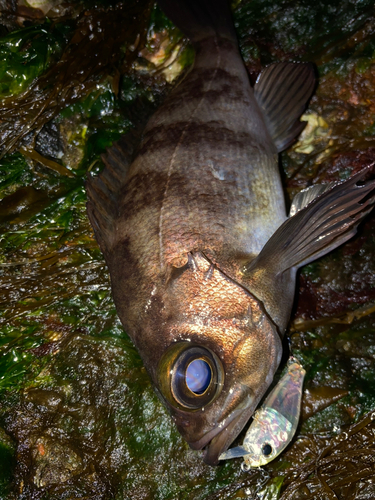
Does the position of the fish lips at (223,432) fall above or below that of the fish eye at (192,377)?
below

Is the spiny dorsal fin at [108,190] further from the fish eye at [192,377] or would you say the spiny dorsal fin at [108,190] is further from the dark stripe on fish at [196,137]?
the fish eye at [192,377]

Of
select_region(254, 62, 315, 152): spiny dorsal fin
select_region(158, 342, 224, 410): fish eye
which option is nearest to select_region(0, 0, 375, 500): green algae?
Answer: select_region(254, 62, 315, 152): spiny dorsal fin

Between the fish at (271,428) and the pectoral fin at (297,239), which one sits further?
the fish at (271,428)

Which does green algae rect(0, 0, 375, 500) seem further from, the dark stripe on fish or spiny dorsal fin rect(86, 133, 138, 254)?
the dark stripe on fish

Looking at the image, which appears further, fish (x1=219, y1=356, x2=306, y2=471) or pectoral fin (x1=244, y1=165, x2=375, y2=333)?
fish (x1=219, y1=356, x2=306, y2=471)

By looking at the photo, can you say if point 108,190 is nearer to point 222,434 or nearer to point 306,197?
point 306,197

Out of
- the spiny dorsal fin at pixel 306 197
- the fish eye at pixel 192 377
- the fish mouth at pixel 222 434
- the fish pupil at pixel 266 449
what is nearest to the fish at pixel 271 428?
the fish pupil at pixel 266 449

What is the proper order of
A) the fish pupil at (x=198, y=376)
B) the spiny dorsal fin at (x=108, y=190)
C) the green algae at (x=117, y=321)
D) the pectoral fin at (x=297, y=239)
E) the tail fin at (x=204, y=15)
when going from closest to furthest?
1. the fish pupil at (x=198, y=376)
2. the pectoral fin at (x=297, y=239)
3. the spiny dorsal fin at (x=108, y=190)
4. the green algae at (x=117, y=321)
5. the tail fin at (x=204, y=15)
